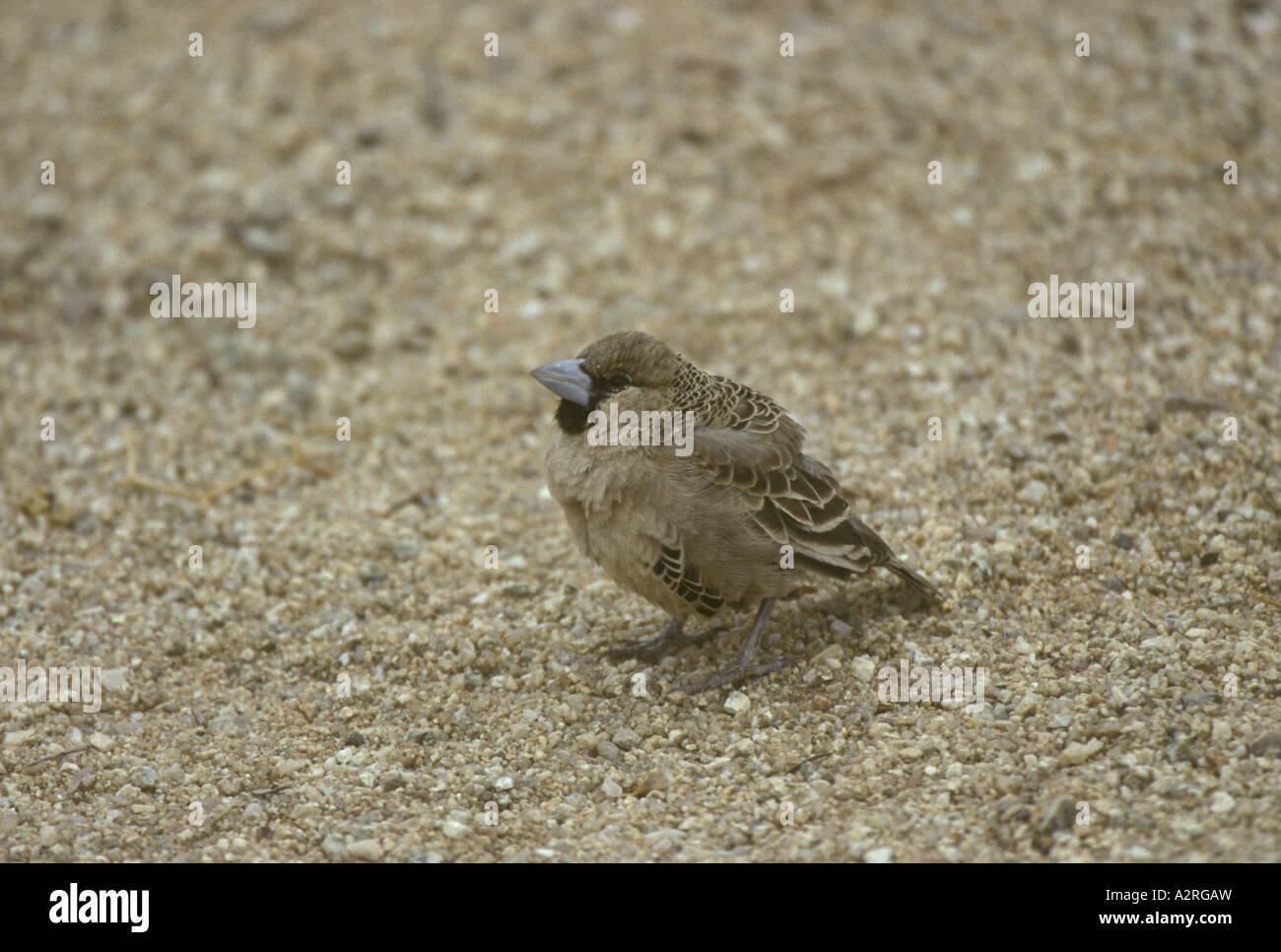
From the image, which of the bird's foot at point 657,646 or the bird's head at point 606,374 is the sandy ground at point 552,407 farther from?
the bird's head at point 606,374

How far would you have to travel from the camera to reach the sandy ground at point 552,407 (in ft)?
14.6

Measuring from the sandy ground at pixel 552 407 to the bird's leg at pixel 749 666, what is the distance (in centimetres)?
7

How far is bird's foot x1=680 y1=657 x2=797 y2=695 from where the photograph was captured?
4965 mm

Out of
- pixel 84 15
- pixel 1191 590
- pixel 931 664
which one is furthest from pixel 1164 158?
pixel 84 15

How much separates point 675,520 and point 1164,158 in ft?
15.8

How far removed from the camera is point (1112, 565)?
17.4 ft

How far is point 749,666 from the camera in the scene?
16.5 feet

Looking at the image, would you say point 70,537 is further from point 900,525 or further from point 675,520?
point 900,525

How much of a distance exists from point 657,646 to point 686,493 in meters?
0.77
